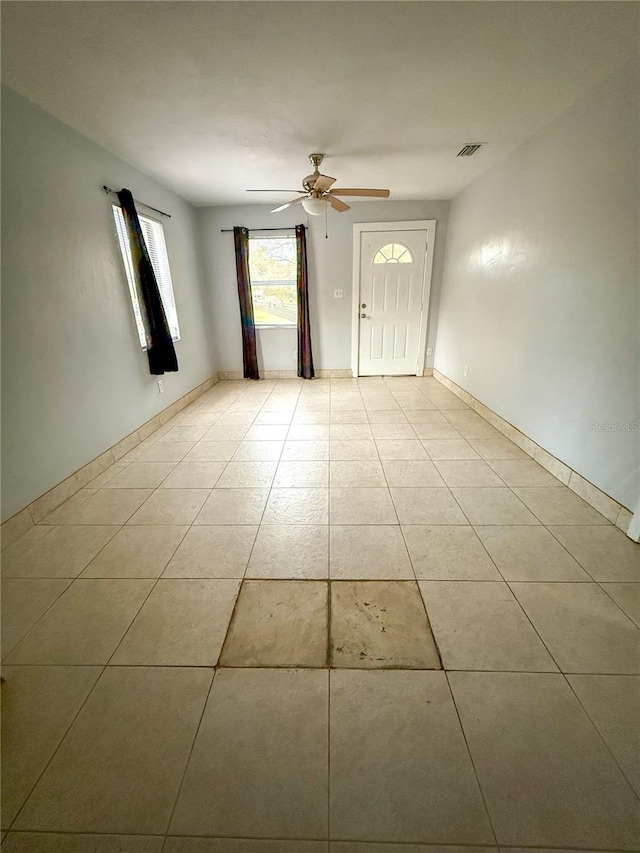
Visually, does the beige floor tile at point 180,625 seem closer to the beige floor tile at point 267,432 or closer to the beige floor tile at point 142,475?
the beige floor tile at point 142,475

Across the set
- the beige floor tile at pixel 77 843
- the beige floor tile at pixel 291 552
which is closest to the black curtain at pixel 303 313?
the beige floor tile at pixel 291 552

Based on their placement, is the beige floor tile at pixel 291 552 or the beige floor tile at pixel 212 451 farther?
the beige floor tile at pixel 212 451

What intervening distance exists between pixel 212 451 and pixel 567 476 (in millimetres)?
2749

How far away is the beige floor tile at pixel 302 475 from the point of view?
2311 millimetres

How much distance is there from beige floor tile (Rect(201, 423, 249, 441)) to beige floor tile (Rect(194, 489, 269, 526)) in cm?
92

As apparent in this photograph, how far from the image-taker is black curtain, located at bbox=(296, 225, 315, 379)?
444 cm

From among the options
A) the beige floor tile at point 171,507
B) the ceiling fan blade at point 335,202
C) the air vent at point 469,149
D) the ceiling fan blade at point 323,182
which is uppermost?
the air vent at point 469,149

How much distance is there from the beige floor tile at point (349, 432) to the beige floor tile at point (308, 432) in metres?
0.07

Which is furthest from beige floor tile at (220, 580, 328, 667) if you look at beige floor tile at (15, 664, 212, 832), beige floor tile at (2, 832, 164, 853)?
beige floor tile at (2, 832, 164, 853)

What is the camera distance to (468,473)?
2.41 metres

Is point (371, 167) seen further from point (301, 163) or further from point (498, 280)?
point (498, 280)

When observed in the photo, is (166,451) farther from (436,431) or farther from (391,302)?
(391,302)

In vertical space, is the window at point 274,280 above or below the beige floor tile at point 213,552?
above

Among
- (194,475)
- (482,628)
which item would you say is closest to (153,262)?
(194,475)
